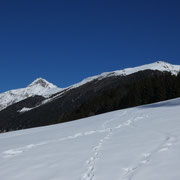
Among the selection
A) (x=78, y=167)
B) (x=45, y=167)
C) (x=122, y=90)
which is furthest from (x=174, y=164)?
(x=122, y=90)

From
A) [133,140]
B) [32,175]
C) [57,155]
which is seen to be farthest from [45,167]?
[133,140]

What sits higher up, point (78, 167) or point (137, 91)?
point (137, 91)

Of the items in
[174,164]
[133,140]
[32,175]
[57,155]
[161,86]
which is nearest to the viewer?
[174,164]

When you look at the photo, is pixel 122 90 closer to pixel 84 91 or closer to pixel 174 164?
pixel 174 164

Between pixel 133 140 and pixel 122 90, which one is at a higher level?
pixel 122 90

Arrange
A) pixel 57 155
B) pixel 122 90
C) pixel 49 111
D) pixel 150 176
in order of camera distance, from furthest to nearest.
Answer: pixel 49 111
pixel 122 90
pixel 57 155
pixel 150 176

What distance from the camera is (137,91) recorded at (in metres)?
59.5

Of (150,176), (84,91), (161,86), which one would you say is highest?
(84,91)

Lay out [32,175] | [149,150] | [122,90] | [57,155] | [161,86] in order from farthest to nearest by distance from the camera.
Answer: [122,90] < [161,86] < [57,155] < [149,150] < [32,175]

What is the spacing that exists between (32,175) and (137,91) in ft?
180

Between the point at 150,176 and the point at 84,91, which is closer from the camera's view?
the point at 150,176

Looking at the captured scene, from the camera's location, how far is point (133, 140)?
28.2ft

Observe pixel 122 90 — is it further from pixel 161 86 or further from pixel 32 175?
pixel 32 175

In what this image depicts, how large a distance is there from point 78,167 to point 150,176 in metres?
1.81
